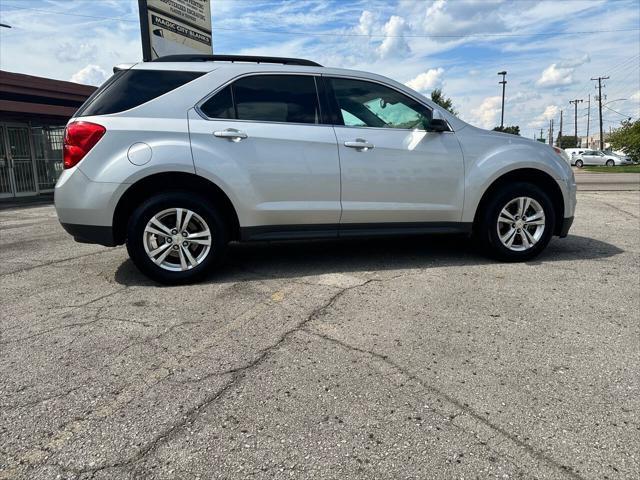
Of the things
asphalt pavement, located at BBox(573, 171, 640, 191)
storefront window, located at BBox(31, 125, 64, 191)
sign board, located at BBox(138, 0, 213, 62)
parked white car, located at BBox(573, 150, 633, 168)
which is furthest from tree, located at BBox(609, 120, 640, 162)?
storefront window, located at BBox(31, 125, 64, 191)

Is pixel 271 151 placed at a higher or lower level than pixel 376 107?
lower

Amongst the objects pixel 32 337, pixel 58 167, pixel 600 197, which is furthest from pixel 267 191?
pixel 58 167

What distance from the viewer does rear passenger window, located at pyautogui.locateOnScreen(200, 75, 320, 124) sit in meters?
4.33

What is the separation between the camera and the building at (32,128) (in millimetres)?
14848

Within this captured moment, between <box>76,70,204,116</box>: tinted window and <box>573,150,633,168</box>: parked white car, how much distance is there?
164ft

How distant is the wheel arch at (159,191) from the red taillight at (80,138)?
47 cm

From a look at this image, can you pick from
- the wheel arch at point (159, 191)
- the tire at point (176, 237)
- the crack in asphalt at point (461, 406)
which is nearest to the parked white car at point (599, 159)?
the wheel arch at point (159, 191)

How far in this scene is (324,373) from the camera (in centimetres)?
270

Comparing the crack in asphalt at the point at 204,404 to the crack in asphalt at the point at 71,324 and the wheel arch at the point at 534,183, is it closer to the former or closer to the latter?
the crack in asphalt at the point at 71,324

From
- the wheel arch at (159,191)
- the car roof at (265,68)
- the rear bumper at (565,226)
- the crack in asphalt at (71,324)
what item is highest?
the car roof at (265,68)

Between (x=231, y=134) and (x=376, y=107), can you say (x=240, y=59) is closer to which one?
(x=231, y=134)

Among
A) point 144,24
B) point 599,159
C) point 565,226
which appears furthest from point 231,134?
point 599,159

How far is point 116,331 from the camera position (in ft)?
10.8

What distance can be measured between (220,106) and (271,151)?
1.99ft
